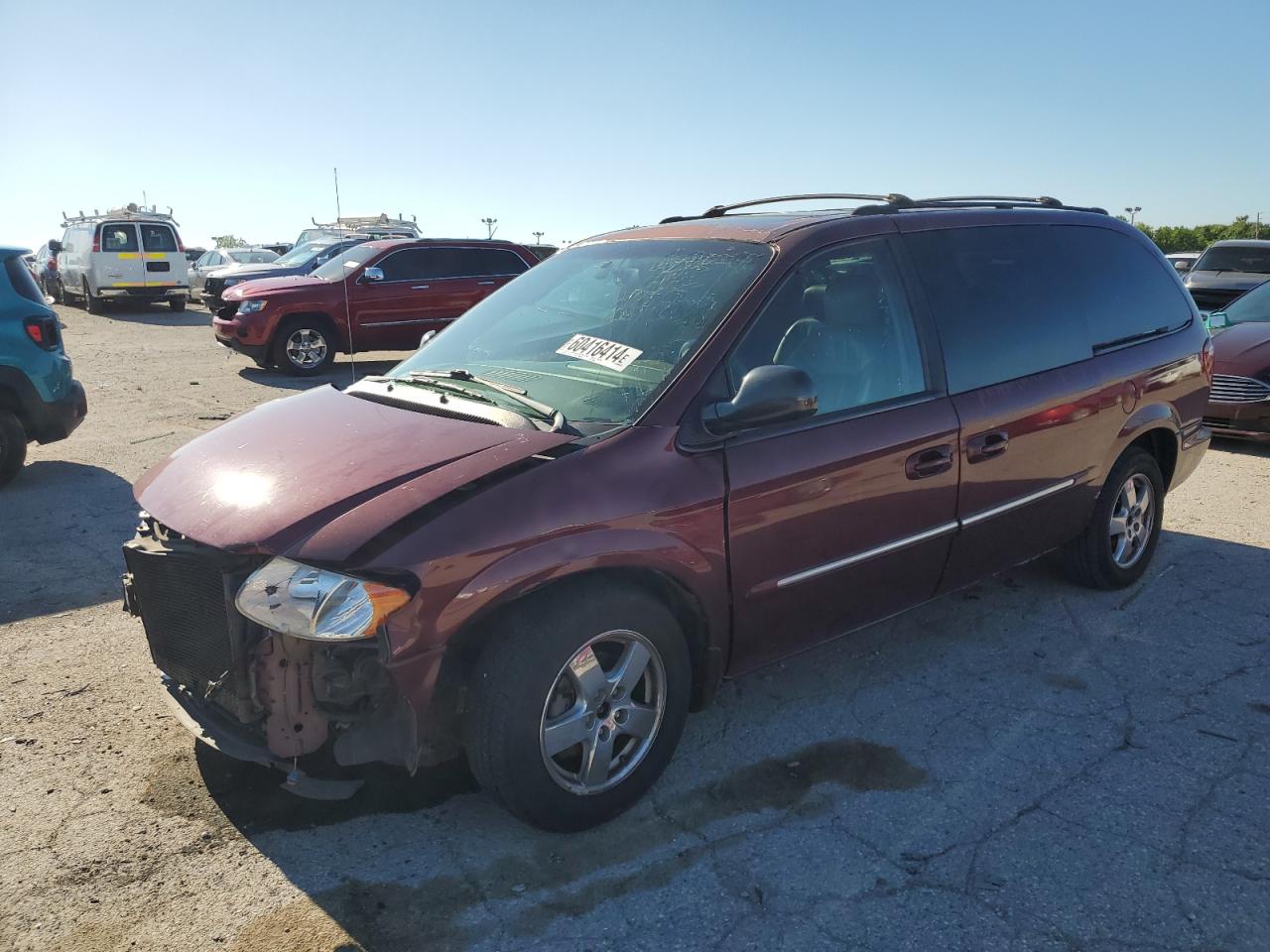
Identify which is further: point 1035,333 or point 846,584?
point 1035,333

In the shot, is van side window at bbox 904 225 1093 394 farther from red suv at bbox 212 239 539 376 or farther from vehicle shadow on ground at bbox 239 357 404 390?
red suv at bbox 212 239 539 376

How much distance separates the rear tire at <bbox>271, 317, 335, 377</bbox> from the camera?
1293 cm

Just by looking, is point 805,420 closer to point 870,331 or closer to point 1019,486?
point 870,331

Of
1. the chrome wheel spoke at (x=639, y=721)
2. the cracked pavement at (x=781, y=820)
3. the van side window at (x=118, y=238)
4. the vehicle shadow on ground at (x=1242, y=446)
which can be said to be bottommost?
the cracked pavement at (x=781, y=820)

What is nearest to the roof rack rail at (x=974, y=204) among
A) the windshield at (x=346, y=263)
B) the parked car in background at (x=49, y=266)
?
the windshield at (x=346, y=263)

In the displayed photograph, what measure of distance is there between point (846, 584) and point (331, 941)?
2019mm

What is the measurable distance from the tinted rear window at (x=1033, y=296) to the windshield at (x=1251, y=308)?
16.6 feet

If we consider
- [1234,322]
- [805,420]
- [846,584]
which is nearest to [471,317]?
[805,420]

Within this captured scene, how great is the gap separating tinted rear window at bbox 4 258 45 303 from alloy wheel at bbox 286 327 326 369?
Result: 5680 millimetres

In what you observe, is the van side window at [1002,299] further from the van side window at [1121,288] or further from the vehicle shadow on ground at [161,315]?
the vehicle shadow on ground at [161,315]

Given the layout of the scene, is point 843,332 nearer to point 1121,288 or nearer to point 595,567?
point 595,567

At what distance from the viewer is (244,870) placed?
2.82m

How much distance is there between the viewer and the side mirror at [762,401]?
3037 millimetres

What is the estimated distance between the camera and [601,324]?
12.1 feet
